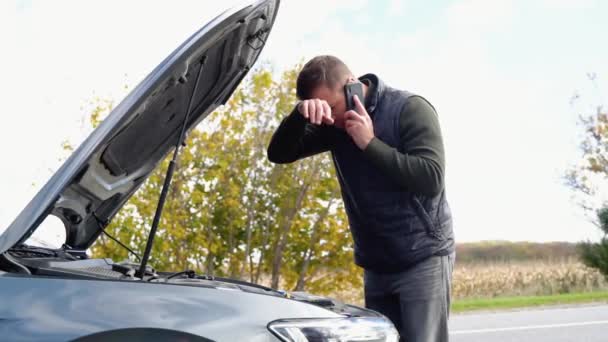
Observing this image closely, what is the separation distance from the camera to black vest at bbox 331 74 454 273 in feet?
10.2

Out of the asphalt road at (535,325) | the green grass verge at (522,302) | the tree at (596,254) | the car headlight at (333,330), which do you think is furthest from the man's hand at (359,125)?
the tree at (596,254)

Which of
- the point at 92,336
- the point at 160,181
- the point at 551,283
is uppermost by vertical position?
the point at 160,181

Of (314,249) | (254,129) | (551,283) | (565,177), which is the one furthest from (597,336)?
(565,177)

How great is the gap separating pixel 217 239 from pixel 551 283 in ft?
25.7

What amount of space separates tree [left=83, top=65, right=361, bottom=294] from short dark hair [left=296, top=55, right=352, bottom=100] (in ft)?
35.0

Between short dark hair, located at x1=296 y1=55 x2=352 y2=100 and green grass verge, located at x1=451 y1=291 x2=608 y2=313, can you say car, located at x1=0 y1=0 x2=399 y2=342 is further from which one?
green grass verge, located at x1=451 y1=291 x2=608 y2=313

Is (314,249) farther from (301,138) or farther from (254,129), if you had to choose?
(301,138)

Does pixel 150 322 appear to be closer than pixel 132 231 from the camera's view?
Yes

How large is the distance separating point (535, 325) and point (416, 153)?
7648 millimetres

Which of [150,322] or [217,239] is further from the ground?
[217,239]

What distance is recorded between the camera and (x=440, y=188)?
10.1 feet

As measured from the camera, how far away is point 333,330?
7.05 ft

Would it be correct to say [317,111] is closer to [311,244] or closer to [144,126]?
[144,126]

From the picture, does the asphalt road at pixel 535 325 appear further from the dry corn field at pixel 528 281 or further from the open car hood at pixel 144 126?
the open car hood at pixel 144 126
